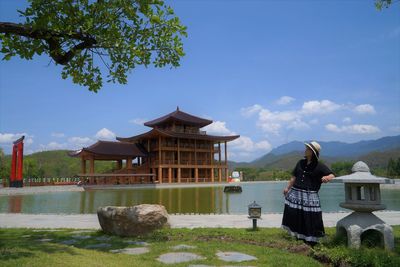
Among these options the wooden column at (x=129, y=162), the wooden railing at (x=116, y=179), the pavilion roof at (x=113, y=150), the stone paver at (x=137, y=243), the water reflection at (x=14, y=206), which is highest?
the pavilion roof at (x=113, y=150)

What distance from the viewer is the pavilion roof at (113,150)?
3644 cm

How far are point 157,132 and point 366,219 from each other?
34890 millimetres

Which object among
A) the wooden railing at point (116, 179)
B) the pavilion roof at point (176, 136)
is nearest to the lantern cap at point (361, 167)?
the wooden railing at point (116, 179)

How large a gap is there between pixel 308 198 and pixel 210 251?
1.45m

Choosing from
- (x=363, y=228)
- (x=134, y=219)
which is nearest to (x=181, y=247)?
(x=134, y=219)

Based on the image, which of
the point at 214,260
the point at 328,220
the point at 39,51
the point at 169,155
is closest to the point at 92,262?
the point at 214,260

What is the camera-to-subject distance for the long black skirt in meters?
4.70

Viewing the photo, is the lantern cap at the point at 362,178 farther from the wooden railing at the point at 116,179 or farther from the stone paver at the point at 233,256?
the wooden railing at the point at 116,179

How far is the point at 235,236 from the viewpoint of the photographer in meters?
5.88

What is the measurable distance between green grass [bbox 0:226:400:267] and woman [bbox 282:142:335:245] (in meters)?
0.19

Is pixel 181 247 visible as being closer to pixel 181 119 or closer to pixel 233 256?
pixel 233 256

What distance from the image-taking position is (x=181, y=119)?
4312 cm

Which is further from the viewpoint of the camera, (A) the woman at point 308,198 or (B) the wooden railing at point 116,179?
(B) the wooden railing at point 116,179

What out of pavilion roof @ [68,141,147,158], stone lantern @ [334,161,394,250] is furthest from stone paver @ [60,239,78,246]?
pavilion roof @ [68,141,147,158]
